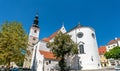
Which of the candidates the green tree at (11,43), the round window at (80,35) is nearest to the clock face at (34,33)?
the round window at (80,35)

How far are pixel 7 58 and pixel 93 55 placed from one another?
2264cm

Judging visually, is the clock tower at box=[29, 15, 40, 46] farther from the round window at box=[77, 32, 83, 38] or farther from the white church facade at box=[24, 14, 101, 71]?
the round window at box=[77, 32, 83, 38]

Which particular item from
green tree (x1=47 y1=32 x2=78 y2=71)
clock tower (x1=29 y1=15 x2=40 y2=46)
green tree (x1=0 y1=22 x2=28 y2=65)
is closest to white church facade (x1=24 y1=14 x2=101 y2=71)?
green tree (x1=47 y1=32 x2=78 y2=71)

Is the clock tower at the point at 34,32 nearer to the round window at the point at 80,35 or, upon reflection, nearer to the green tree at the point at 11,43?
the round window at the point at 80,35

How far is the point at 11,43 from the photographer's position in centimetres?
2245

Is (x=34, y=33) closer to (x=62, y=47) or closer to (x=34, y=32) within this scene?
(x=34, y=32)

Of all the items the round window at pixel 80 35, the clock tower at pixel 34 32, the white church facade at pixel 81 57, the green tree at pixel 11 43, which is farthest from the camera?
the clock tower at pixel 34 32

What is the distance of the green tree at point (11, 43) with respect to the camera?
72.8ft

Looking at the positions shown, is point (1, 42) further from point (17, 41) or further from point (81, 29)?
point (81, 29)

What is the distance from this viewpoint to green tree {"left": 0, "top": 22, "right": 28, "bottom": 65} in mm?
22188

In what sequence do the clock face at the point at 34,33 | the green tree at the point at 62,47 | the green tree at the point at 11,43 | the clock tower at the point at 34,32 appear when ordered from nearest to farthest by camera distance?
the green tree at the point at 11,43, the green tree at the point at 62,47, the clock tower at the point at 34,32, the clock face at the point at 34,33

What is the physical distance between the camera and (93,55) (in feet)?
109

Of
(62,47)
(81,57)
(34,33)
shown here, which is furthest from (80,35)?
(34,33)

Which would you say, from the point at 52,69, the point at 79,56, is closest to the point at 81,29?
the point at 79,56
